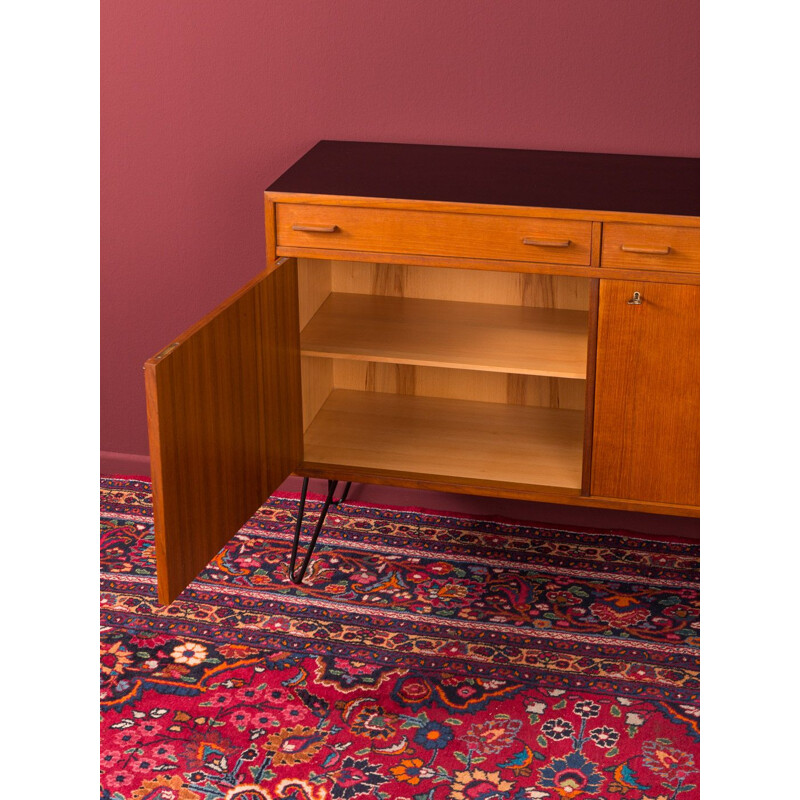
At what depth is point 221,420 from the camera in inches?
77.5

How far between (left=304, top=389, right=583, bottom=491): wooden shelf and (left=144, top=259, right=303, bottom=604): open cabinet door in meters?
0.19

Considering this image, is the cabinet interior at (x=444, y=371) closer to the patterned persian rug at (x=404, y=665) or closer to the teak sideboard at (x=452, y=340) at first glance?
the teak sideboard at (x=452, y=340)

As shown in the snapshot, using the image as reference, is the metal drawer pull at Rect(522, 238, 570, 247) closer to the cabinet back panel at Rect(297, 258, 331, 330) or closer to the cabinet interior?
the cabinet interior

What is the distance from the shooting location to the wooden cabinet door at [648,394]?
2119 millimetres

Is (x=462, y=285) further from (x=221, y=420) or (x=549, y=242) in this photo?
(x=221, y=420)

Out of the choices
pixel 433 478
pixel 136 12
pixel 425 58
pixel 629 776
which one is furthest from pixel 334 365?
pixel 629 776

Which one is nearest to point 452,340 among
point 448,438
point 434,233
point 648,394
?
point 448,438

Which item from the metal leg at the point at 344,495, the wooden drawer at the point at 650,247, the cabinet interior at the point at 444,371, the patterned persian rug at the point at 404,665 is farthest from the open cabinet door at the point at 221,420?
the wooden drawer at the point at 650,247

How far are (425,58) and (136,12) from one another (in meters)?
0.78

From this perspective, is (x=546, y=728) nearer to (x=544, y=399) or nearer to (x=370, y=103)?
(x=544, y=399)

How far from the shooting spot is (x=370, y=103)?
2566 mm

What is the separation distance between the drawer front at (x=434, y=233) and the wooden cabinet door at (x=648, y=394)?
15cm

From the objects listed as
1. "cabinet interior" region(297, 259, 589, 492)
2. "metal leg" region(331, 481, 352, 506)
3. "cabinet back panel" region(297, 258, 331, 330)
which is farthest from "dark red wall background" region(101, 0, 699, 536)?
"metal leg" region(331, 481, 352, 506)

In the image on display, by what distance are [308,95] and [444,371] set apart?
0.82 meters
